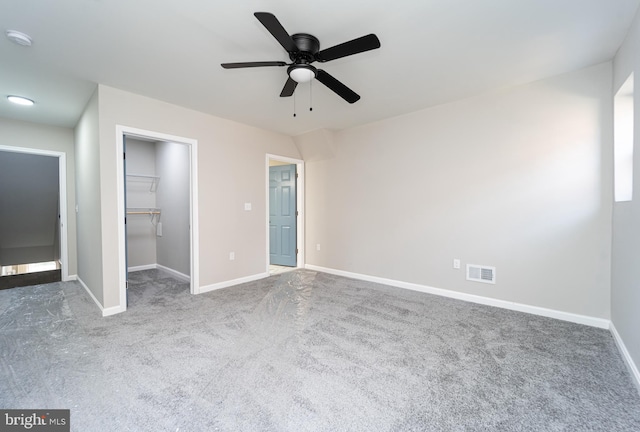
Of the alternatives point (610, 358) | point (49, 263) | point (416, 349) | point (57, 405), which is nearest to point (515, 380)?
point (416, 349)

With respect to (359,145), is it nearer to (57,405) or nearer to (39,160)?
(57,405)

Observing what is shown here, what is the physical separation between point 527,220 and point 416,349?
6.46ft

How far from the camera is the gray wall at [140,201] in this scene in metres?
5.00

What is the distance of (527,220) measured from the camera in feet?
9.75

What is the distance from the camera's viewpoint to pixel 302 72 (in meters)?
2.03

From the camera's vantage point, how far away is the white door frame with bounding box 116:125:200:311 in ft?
9.98

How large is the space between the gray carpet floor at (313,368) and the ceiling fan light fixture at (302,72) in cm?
218

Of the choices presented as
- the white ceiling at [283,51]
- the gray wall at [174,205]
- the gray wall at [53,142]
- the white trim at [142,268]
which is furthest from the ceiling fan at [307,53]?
the white trim at [142,268]

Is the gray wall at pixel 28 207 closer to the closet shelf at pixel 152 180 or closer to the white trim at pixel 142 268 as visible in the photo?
the closet shelf at pixel 152 180

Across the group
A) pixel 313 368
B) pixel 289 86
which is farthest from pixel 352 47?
pixel 313 368

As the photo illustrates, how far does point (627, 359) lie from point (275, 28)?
3330 millimetres

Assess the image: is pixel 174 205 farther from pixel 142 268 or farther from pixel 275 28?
pixel 275 28

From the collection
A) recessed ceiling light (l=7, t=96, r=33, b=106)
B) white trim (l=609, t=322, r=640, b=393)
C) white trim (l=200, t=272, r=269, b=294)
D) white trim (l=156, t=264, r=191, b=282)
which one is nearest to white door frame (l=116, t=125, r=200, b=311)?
white trim (l=200, t=272, r=269, b=294)

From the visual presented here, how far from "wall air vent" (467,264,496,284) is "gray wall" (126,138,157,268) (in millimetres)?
5454
